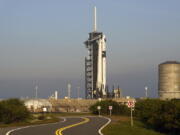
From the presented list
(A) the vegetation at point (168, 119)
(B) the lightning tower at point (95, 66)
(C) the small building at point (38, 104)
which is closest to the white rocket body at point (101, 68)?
(B) the lightning tower at point (95, 66)

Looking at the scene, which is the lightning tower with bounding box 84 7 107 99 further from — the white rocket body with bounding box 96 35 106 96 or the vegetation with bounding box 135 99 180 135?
the vegetation with bounding box 135 99 180 135

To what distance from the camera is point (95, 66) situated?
A: 16400 centimetres

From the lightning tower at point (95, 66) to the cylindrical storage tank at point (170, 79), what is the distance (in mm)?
21115

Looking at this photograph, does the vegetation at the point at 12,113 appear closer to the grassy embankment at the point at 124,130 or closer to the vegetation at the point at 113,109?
the grassy embankment at the point at 124,130

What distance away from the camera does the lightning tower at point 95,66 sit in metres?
162

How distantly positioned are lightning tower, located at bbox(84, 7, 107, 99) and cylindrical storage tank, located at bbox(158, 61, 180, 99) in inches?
831

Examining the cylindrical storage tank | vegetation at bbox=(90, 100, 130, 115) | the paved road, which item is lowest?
the paved road

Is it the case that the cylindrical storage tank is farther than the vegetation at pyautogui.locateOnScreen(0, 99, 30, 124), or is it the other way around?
the cylindrical storage tank

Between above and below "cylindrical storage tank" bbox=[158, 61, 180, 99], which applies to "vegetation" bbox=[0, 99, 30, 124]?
below

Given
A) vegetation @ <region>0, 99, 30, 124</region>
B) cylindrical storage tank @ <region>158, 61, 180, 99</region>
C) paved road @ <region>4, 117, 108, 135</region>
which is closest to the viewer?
paved road @ <region>4, 117, 108, 135</region>

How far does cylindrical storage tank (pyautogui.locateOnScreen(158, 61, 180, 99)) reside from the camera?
15488 centimetres

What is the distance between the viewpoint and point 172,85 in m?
156

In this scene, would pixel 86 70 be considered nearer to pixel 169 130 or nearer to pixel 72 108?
pixel 72 108

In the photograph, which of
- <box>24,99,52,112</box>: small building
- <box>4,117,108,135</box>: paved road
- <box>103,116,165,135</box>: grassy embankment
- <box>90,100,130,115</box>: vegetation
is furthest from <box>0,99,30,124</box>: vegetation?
<box>24,99,52,112</box>: small building
